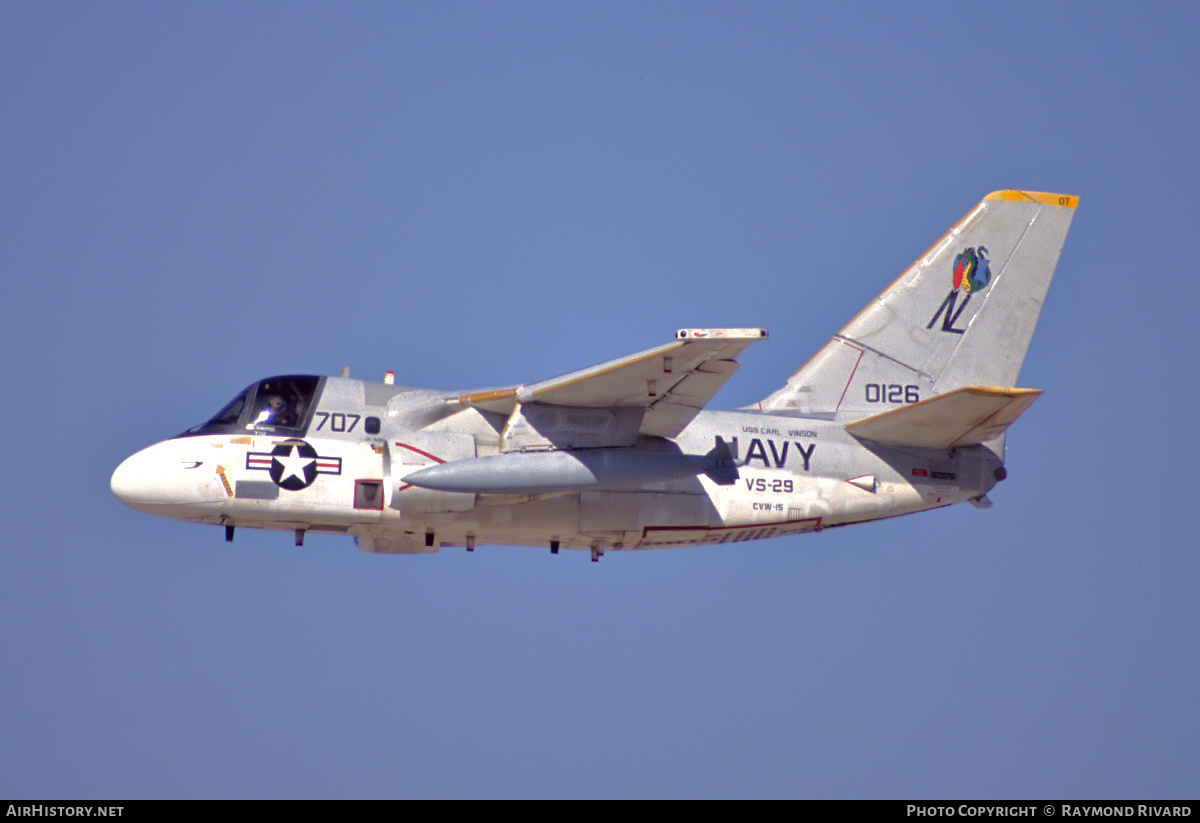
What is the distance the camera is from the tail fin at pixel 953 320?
23266mm

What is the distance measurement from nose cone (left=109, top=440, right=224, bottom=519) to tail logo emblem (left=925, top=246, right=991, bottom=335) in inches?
454

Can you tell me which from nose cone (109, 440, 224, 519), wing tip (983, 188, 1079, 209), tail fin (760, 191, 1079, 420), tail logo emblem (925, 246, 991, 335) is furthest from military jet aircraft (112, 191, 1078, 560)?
wing tip (983, 188, 1079, 209)

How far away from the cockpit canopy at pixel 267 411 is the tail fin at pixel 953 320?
7.18 m

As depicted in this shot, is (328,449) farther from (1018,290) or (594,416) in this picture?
(1018,290)

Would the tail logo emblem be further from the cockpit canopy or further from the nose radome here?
the nose radome

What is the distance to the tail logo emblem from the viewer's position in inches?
934

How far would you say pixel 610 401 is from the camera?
19812mm

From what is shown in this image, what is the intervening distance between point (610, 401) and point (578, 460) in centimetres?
91

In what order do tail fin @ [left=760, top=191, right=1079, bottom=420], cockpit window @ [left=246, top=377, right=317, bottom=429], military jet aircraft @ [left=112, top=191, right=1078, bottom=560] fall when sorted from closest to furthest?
military jet aircraft @ [left=112, top=191, right=1078, bottom=560], cockpit window @ [left=246, top=377, right=317, bottom=429], tail fin @ [left=760, top=191, right=1079, bottom=420]

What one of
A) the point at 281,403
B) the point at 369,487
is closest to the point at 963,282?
the point at 369,487

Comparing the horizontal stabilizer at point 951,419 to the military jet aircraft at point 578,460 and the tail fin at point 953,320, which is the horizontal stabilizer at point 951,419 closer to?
the military jet aircraft at point 578,460

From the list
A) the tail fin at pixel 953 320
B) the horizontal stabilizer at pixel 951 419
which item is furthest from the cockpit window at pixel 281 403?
the horizontal stabilizer at pixel 951 419

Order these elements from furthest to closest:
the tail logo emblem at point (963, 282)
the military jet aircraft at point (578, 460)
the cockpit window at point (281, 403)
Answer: the tail logo emblem at point (963, 282), the cockpit window at point (281, 403), the military jet aircraft at point (578, 460)

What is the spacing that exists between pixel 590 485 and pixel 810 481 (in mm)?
3660
